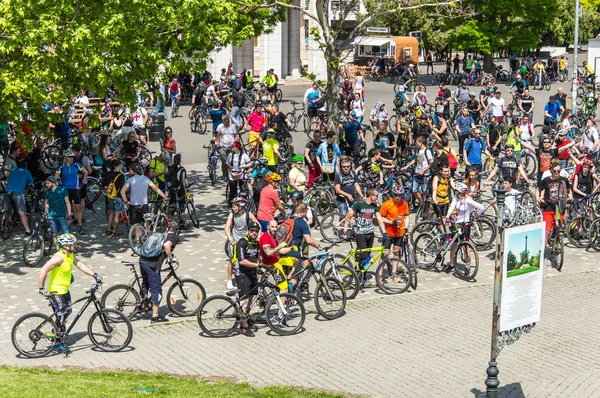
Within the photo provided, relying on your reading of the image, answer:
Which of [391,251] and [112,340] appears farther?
[391,251]

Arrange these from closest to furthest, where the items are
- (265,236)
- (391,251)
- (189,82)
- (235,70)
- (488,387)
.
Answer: (488,387) < (265,236) < (391,251) < (189,82) < (235,70)

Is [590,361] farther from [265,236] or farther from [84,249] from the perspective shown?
[84,249]

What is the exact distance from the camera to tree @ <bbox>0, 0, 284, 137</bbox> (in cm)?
1797

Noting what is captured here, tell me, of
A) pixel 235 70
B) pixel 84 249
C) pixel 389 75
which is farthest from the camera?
pixel 389 75

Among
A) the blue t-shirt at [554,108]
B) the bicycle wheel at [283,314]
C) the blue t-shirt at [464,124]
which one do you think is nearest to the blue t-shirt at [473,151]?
the blue t-shirt at [464,124]

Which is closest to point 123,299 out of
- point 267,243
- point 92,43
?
point 267,243

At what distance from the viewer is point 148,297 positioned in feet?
50.3

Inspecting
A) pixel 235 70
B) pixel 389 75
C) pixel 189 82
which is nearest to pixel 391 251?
pixel 189 82

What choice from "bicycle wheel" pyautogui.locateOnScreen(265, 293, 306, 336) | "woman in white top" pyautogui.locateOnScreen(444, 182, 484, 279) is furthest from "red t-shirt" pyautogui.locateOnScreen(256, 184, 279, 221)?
"bicycle wheel" pyautogui.locateOnScreen(265, 293, 306, 336)

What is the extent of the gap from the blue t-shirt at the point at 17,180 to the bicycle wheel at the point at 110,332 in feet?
21.1

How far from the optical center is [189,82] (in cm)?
4331

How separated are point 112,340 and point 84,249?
558 cm

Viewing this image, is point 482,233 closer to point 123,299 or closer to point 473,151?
point 473,151

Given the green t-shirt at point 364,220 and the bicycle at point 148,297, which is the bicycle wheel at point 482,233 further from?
the bicycle at point 148,297
